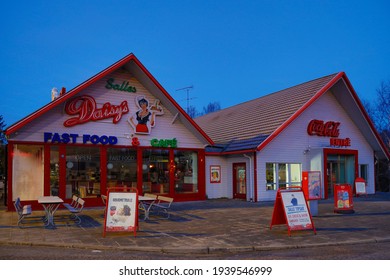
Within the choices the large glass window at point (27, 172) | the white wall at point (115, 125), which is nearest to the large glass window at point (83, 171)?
the white wall at point (115, 125)

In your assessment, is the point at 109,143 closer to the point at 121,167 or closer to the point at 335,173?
the point at 121,167

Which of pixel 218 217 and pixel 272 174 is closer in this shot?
pixel 218 217

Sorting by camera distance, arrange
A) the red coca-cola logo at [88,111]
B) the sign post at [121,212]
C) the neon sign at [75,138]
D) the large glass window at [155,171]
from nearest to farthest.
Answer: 1. the sign post at [121,212]
2. the neon sign at [75,138]
3. the red coca-cola logo at [88,111]
4. the large glass window at [155,171]

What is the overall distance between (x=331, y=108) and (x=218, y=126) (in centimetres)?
807

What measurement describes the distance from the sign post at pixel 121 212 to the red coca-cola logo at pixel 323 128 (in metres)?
15.3

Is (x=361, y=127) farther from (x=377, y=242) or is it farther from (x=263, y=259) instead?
(x=263, y=259)

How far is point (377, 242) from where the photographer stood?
10.6 m

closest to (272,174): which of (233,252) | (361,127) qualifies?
(361,127)

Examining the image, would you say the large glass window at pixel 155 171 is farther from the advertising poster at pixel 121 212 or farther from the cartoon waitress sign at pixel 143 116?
the advertising poster at pixel 121 212

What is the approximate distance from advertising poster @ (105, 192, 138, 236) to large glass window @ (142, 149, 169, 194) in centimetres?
880

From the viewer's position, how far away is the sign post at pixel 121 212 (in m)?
11.2

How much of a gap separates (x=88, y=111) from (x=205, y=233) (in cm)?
971

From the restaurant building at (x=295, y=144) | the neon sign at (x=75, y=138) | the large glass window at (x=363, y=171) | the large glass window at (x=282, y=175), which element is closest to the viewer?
the neon sign at (x=75, y=138)

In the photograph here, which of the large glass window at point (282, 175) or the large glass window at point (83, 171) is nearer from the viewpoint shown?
the large glass window at point (83, 171)
